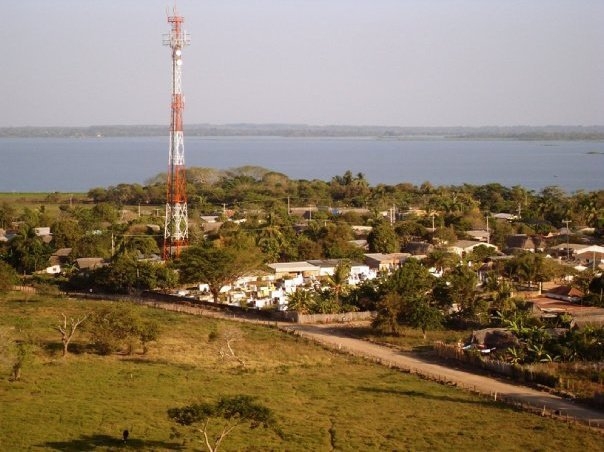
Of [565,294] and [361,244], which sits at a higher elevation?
[565,294]

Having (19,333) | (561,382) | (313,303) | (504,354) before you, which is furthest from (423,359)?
(19,333)

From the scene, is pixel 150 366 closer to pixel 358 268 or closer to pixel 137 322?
pixel 137 322

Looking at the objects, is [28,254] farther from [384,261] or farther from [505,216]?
[505,216]

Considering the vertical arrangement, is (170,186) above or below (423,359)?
above

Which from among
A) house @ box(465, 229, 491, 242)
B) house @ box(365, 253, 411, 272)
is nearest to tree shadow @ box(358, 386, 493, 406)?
house @ box(365, 253, 411, 272)

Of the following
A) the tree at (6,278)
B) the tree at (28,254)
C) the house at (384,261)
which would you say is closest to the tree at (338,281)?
the house at (384,261)

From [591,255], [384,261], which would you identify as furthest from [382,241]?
[591,255]

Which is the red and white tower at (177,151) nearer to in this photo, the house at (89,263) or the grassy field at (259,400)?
the house at (89,263)
